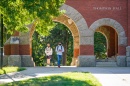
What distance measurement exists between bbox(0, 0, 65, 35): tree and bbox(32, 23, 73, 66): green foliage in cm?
2308

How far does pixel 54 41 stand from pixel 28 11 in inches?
1144

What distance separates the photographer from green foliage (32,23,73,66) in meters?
36.7

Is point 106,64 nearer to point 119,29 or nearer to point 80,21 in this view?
point 119,29


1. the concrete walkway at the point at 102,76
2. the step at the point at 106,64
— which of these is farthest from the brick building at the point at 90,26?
the concrete walkway at the point at 102,76

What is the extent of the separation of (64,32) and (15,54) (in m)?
16.8

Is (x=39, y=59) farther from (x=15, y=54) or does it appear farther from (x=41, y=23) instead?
(x=41, y=23)

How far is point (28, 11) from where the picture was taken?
10.6 metres

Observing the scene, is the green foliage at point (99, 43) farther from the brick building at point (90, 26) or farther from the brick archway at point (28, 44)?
the brick archway at point (28, 44)

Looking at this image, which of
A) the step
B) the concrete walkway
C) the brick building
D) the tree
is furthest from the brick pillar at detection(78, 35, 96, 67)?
the tree

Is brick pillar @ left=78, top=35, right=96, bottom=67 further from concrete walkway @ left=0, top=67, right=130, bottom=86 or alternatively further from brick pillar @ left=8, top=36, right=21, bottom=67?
concrete walkway @ left=0, top=67, right=130, bottom=86

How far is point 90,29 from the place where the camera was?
20750 millimetres

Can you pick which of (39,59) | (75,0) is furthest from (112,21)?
(39,59)

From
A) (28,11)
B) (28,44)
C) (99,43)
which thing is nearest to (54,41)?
(99,43)

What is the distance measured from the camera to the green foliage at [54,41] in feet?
120
